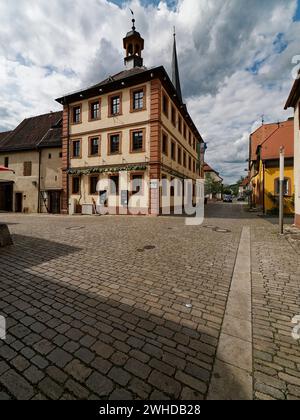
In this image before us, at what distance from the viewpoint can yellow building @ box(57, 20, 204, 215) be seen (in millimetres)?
17062

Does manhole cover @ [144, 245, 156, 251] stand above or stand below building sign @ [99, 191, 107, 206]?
below

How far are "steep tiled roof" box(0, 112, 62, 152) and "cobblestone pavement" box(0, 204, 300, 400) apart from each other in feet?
69.9

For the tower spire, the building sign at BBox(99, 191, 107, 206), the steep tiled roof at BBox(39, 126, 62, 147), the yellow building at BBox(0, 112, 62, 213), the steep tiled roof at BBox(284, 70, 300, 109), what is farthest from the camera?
the yellow building at BBox(0, 112, 62, 213)

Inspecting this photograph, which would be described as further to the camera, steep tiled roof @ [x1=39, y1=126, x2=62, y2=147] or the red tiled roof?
steep tiled roof @ [x1=39, y1=126, x2=62, y2=147]

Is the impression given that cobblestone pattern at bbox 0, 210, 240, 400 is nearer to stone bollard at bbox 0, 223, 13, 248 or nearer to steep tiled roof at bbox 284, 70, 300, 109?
stone bollard at bbox 0, 223, 13, 248

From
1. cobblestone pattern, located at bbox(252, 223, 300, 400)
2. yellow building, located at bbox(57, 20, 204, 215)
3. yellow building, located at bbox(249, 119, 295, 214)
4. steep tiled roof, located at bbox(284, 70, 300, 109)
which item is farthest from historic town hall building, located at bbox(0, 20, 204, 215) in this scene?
cobblestone pattern, located at bbox(252, 223, 300, 400)

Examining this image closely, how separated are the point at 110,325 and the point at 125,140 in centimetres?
1713

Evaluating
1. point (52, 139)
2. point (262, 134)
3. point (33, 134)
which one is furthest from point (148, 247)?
point (262, 134)

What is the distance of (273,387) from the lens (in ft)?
6.09

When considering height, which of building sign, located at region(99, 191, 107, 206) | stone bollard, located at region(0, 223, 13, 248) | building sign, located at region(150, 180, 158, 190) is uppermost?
building sign, located at region(150, 180, 158, 190)

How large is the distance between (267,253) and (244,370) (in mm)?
4776

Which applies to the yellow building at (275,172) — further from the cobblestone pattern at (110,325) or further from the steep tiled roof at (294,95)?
the cobblestone pattern at (110,325)
